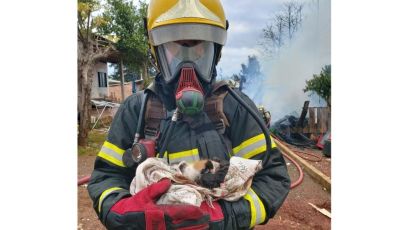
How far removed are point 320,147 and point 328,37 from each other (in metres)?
0.46

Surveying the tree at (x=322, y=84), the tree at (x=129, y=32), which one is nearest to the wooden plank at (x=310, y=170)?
the tree at (x=322, y=84)

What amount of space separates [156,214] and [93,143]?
1.59 ft

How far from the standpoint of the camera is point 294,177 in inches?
54.6

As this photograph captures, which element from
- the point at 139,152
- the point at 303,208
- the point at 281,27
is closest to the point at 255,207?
the point at 139,152

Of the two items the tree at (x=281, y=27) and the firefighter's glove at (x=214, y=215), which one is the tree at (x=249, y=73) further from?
the firefighter's glove at (x=214, y=215)

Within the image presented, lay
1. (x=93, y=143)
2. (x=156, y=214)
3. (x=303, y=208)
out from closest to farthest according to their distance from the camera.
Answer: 1. (x=156, y=214)
2. (x=93, y=143)
3. (x=303, y=208)

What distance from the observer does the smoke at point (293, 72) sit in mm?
1298

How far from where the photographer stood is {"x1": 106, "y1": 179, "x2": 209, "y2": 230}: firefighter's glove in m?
0.81

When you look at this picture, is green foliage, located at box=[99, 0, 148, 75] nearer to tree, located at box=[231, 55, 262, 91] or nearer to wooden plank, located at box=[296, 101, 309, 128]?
tree, located at box=[231, 55, 262, 91]

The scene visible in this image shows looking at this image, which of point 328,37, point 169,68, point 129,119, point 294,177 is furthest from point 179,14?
point 294,177

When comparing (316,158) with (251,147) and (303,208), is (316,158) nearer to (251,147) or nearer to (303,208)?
(303,208)

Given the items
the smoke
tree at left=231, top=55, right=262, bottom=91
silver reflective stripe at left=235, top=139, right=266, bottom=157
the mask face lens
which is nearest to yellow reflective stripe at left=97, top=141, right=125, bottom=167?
the mask face lens

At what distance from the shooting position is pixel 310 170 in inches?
55.3

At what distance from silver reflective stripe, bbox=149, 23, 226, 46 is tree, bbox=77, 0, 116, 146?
1.31 ft
